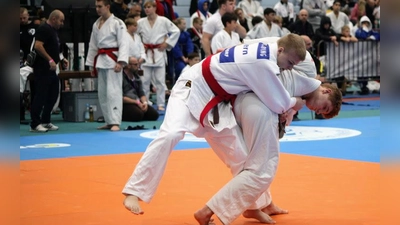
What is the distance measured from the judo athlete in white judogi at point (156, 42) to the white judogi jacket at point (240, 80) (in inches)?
354

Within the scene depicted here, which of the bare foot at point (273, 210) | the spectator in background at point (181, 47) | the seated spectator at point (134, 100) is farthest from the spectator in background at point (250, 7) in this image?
the bare foot at point (273, 210)

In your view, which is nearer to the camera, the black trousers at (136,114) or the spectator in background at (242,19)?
the black trousers at (136,114)

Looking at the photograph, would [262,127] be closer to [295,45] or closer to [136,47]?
[295,45]

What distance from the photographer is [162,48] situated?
1322 centimetres

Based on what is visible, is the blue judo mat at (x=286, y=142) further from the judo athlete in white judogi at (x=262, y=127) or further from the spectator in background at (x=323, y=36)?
the spectator in background at (x=323, y=36)

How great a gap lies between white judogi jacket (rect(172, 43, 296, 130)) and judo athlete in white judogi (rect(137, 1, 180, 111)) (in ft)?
29.5

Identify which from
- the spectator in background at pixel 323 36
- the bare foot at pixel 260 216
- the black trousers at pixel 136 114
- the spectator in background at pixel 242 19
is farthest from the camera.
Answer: the spectator in background at pixel 323 36

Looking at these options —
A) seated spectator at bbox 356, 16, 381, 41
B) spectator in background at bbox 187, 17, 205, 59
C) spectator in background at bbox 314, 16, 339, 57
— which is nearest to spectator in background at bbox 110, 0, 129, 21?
spectator in background at bbox 187, 17, 205, 59

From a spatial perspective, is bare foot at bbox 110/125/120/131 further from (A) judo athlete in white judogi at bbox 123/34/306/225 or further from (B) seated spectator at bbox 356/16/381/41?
(B) seated spectator at bbox 356/16/381/41

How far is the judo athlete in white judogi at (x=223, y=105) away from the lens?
3900mm

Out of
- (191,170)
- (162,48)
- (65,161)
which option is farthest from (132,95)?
(191,170)

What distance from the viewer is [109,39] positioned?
10.4m

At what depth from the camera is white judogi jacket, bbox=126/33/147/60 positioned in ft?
37.9

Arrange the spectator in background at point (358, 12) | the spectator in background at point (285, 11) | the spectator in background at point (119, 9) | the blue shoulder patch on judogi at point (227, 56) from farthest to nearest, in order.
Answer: the spectator in background at point (358, 12) → the spectator in background at point (285, 11) → the spectator in background at point (119, 9) → the blue shoulder patch on judogi at point (227, 56)
